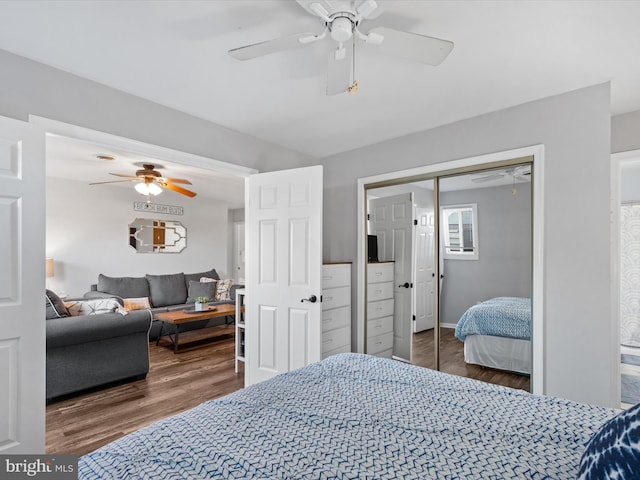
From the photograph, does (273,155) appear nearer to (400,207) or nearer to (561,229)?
(400,207)

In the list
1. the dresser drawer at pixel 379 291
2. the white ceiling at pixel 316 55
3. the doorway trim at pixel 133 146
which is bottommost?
the dresser drawer at pixel 379 291

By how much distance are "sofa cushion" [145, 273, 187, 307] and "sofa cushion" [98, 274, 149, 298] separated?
119 mm

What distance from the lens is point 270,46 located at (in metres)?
1.57

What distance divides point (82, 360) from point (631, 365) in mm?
5740

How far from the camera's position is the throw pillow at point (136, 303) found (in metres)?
5.13

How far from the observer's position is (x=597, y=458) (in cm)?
70

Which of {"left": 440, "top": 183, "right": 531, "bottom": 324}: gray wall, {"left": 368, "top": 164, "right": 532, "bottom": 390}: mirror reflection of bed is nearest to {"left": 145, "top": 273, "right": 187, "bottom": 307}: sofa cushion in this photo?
{"left": 368, "top": 164, "right": 532, "bottom": 390}: mirror reflection of bed

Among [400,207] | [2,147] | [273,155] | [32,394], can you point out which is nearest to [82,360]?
[32,394]

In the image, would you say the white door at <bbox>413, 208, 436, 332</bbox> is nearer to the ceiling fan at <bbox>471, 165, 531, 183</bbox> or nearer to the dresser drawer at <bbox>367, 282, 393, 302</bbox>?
the dresser drawer at <bbox>367, 282, 393, 302</bbox>

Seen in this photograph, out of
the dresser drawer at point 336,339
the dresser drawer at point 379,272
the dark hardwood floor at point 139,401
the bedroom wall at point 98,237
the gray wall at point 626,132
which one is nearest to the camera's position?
the dark hardwood floor at point 139,401

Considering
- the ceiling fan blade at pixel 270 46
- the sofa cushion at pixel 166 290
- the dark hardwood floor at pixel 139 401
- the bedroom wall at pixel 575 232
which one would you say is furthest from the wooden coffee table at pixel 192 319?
the bedroom wall at pixel 575 232

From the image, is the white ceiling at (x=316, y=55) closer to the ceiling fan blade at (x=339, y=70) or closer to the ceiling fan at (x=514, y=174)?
the ceiling fan blade at (x=339, y=70)

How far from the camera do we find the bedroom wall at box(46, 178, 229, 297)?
5266 millimetres

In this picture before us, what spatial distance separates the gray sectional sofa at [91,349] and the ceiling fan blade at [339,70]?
297 centimetres
